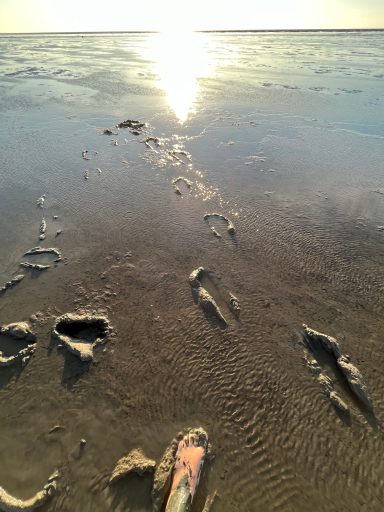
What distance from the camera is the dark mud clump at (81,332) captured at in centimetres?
566

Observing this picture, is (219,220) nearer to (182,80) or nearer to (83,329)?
(83,329)

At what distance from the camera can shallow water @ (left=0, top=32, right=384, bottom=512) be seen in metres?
4.36

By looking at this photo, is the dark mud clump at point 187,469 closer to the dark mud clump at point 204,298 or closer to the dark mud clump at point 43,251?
the dark mud clump at point 204,298

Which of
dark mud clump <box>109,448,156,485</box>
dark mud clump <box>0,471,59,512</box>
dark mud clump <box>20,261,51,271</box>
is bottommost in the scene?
dark mud clump <box>0,471,59,512</box>

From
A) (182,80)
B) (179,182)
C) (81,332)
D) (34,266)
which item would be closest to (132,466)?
(81,332)

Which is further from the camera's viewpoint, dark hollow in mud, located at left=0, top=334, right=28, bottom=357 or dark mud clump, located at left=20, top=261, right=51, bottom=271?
dark mud clump, located at left=20, top=261, right=51, bottom=271

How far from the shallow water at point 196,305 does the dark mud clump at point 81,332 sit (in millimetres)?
202

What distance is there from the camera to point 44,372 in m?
5.35

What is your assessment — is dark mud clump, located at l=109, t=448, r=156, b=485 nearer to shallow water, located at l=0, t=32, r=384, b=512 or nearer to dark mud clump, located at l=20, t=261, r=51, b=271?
shallow water, located at l=0, t=32, r=384, b=512

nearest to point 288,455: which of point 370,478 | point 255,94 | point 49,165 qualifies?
point 370,478

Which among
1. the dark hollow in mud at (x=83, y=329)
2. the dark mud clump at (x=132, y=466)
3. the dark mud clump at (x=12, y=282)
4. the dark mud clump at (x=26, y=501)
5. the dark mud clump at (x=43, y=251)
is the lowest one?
the dark mud clump at (x=26, y=501)

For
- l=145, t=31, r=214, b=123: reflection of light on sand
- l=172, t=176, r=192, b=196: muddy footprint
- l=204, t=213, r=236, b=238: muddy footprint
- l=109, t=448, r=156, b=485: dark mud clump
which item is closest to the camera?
l=109, t=448, r=156, b=485: dark mud clump

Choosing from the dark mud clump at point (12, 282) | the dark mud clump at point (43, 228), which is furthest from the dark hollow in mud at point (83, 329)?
the dark mud clump at point (43, 228)

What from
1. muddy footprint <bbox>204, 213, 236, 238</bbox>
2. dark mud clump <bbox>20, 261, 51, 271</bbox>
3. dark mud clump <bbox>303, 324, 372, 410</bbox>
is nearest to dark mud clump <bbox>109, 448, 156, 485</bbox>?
dark mud clump <bbox>303, 324, 372, 410</bbox>
